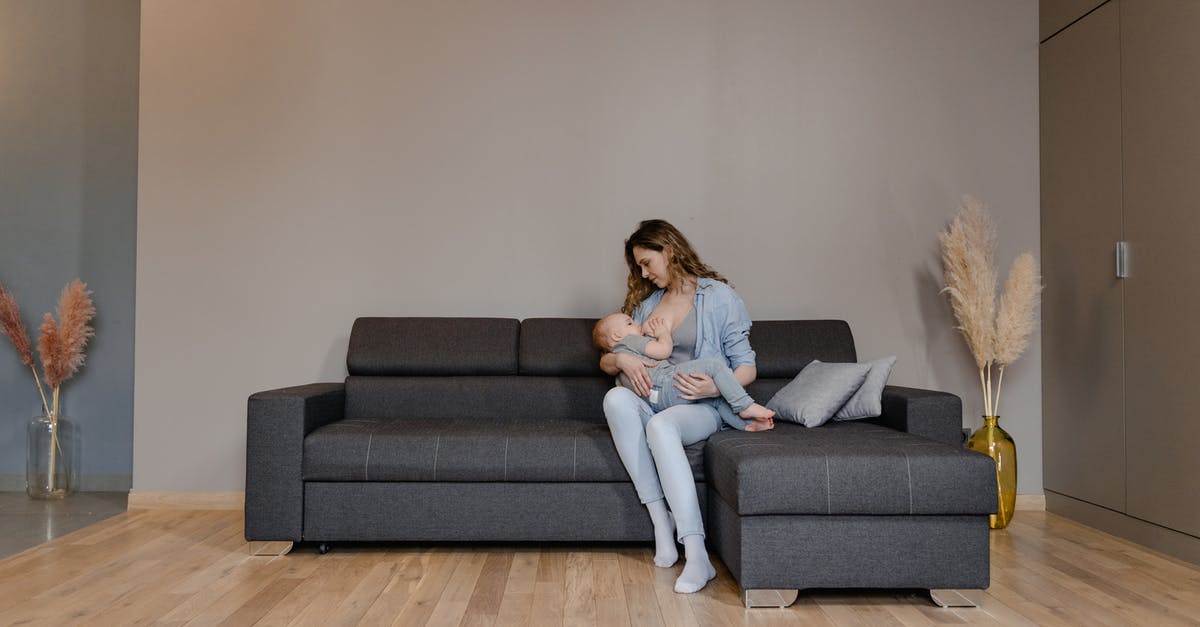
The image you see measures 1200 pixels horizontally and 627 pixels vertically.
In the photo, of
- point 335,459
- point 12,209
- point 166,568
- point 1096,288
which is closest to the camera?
point 166,568

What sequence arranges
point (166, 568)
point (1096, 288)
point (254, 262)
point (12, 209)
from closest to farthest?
point (166, 568) → point (1096, 288) → point (254, 262) → point (12, 209)

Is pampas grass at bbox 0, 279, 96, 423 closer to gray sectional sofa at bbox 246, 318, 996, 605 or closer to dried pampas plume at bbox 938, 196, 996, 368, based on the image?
gray sectional sofa at bbox 246, 318, 996, 605

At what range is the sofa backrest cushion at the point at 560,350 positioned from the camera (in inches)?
138

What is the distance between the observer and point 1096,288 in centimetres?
351

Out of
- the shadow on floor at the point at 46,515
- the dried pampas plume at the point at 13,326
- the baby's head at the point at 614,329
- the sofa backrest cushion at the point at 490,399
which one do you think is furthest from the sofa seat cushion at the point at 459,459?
the dried pampas plume at the point at 13,326

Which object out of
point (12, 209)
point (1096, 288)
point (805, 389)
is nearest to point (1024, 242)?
point (1096, 288)

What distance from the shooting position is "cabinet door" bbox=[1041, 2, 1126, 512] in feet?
11.2

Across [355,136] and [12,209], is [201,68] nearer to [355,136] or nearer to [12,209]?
[355,136]

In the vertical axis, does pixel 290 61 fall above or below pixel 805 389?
above

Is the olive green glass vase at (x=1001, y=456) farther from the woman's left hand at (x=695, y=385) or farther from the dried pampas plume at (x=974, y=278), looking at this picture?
the woman's left hand at (x=695, y=385)

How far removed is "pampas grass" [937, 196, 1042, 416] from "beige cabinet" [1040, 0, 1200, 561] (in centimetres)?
24

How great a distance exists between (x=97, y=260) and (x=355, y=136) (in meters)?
1.58

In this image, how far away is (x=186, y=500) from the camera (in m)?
3.83

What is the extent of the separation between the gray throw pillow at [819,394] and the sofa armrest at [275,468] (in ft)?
5.39
